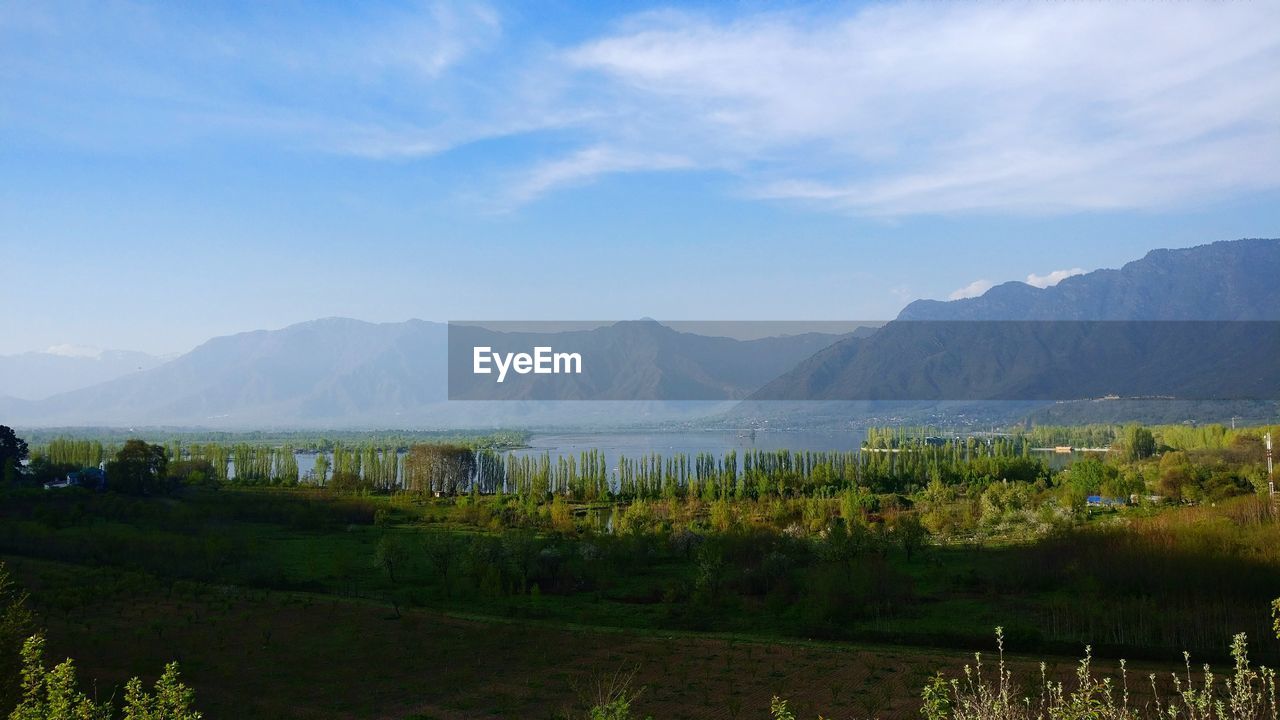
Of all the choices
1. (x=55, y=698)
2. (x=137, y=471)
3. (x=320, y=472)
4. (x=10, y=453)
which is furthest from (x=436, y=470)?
(x=55, y=698)

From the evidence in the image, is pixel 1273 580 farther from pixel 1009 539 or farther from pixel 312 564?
pixel 312 564

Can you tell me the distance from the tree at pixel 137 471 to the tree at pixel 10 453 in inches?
255

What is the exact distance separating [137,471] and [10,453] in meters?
14.0

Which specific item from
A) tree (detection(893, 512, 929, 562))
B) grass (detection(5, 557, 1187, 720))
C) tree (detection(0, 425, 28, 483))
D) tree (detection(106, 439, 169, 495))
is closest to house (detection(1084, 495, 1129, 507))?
tree (detection(893, 512, 929, 562))

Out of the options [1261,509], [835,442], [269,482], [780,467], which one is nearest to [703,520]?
[780,467]

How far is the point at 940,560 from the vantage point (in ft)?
133

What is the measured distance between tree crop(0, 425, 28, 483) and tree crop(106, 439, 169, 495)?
6.48 m

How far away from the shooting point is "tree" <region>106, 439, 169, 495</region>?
6131 cm

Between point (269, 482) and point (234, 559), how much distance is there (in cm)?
4967

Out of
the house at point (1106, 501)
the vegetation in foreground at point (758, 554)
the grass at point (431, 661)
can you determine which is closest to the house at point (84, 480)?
the vegetation in foreground at point (758, 554)

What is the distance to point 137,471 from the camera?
6238cm

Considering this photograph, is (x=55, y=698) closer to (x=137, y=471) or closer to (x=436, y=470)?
(x=137, y=471)

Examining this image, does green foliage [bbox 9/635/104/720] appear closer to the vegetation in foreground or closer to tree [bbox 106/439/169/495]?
the vegetation in foreground

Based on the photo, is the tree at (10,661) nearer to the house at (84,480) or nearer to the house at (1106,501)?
the house at (84,480)
